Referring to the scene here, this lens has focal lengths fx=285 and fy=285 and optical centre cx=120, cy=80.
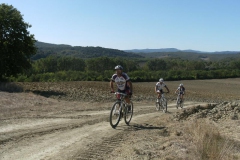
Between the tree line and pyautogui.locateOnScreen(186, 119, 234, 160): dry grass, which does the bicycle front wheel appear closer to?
pyautogui.locateOnScreen(186, 119, 234, 160): dry grass

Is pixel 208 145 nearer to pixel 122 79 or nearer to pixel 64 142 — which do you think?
pixel 64 142

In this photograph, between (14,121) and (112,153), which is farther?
(14,121)

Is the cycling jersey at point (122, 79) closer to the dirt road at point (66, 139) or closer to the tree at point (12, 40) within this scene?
the dirt road at point (66, 139)

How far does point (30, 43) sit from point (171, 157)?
30606mm

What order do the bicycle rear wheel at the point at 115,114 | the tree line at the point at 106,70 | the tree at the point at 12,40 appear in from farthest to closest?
the tree line at the point at 106,70
the tree at the point at 12,40
the bicycle rear wheel at the point at 115,114

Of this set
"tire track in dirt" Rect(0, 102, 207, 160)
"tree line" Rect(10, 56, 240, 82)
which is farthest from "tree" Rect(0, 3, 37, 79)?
"tree line" Rect(10, 56, 240, 82)

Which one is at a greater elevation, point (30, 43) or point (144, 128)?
point (30, 43)

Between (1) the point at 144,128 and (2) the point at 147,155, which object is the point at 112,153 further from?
(1) the point at 144,128

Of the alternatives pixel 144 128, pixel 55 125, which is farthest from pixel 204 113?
pixel 55 125

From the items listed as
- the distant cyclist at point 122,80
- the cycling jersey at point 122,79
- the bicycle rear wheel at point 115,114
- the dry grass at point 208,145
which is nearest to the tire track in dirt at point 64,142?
the bicycle rear wheel at point 115,114

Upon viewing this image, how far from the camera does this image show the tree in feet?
105

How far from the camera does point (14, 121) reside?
10805mm

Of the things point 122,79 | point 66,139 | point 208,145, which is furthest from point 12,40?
point 208,145

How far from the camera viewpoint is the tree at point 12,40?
32156 mm
